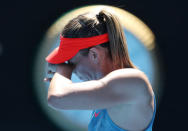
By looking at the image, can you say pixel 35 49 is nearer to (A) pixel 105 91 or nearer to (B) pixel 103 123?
(B) pixel 103 123

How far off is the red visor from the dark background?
1511 mm

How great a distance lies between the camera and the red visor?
3.37ft

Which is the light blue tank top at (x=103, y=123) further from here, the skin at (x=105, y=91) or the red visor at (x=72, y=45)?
the red visor at (x=72, y=45)

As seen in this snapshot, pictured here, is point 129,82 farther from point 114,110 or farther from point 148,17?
point 148,17

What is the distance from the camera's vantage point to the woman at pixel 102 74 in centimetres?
88

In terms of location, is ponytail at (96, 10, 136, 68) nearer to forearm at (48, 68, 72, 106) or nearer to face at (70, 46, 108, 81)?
face at (70, 46, 108, 81)

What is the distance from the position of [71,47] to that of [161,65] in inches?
62.6

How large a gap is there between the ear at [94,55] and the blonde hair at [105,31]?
2 cm

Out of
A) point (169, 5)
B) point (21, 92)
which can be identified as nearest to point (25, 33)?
point (21, 92)

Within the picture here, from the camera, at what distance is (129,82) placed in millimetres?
891

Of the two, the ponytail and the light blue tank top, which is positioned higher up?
the ponytail

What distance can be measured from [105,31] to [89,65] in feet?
0.47

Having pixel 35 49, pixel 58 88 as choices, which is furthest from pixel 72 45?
pixel 35 49

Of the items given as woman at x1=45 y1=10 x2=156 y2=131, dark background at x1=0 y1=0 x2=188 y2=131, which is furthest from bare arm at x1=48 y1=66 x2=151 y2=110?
Answer: dark background at x1=0 y1=0 x2=188 y2=131
